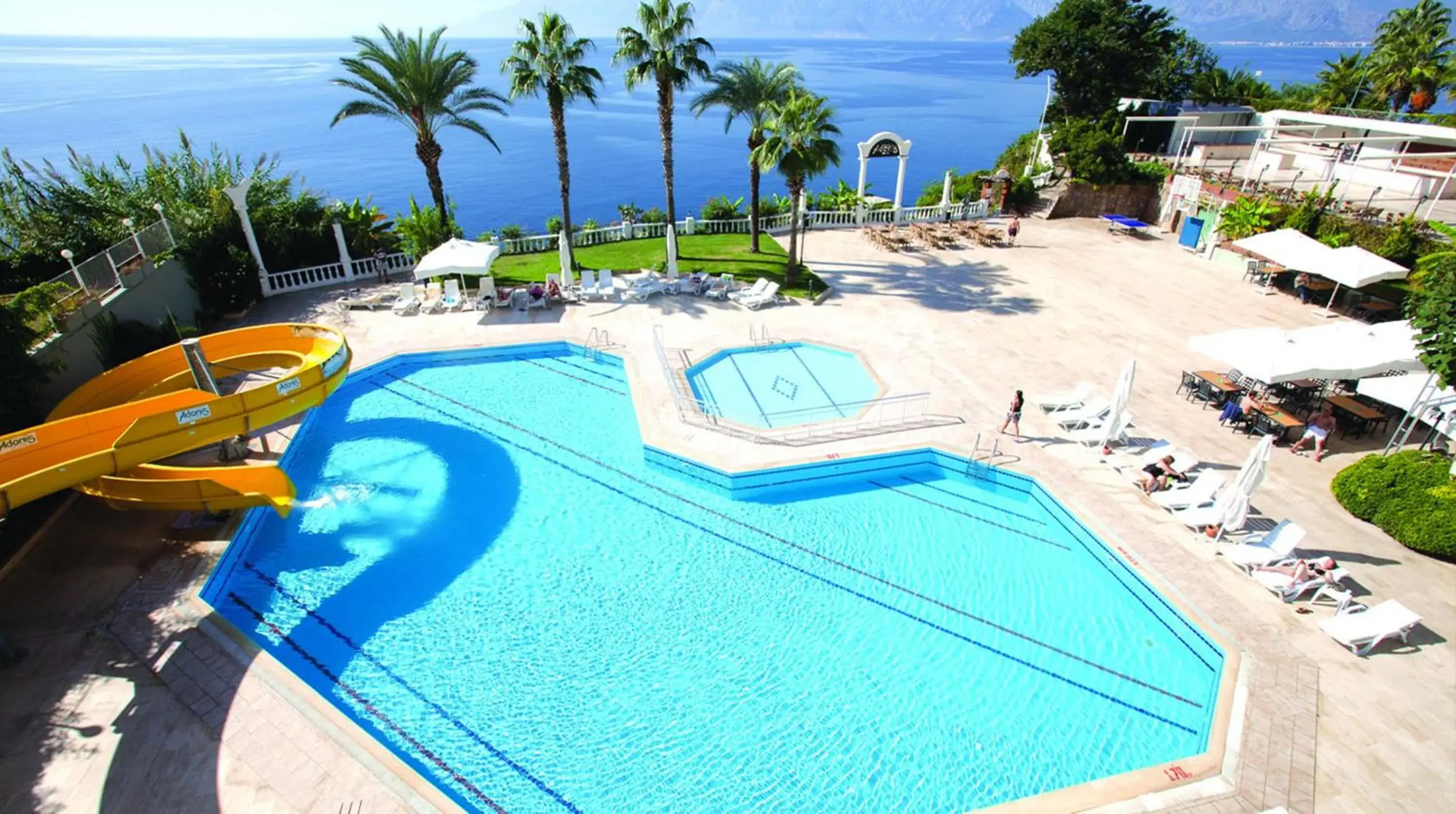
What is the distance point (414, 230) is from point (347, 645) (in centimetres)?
1694

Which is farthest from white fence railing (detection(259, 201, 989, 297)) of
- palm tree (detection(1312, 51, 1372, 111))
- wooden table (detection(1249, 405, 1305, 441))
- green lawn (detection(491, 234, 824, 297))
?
palm tree (detection(1312, 51, 1372, 111))

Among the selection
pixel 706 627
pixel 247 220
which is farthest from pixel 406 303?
pixel 706 627

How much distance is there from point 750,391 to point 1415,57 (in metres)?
47.8

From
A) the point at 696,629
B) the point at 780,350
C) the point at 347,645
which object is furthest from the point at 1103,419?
the point at 347,645

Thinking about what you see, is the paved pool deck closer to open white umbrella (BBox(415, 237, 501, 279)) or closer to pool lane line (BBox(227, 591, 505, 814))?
pool lane line (BBox(227, 591, 505, 814))

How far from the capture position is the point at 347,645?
1023cm

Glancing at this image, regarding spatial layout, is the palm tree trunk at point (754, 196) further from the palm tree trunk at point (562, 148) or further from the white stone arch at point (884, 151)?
the palm tree trunk at point (562, 148)

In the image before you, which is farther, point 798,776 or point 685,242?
point 685,242

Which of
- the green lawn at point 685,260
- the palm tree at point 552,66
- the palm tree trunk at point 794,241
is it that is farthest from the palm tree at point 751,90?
the palm tree at point 552,66

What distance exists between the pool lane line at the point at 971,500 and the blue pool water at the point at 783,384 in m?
2.30

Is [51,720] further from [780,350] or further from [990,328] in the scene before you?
[990,328]

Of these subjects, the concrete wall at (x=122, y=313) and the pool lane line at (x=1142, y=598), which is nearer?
the pool lane line at (x=1142, y=598)

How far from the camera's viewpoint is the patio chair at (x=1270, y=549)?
35.7 ft

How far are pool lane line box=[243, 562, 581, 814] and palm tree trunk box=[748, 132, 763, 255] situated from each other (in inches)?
705
